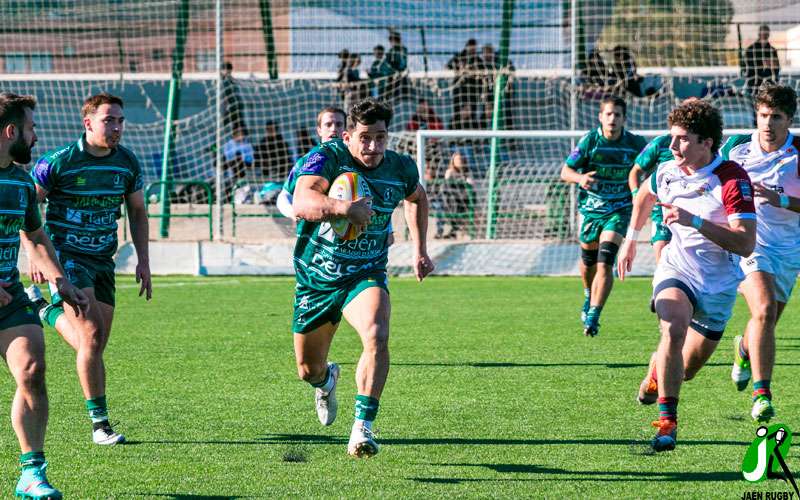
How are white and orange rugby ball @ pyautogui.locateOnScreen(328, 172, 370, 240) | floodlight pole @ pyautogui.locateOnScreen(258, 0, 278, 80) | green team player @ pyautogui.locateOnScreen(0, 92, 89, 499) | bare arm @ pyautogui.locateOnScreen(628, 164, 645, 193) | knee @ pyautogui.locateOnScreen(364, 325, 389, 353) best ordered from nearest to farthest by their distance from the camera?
1. green team player @ pyautogui.locateOnScreen(0, 92, 89, 499)
2. knee @ pyautogui.locateOnScreen(364, 325, 389, 353)
3. white and orange rugby ball @ pyautogui.locateOnScreen(328, 172, 370, 240)
4. bare arm @ pyautogui.locateOnScreen(628, 164, 645, 193)
5. floodlight pole @ pyautogui.locateOnScreen(258, 0, 278, 80)

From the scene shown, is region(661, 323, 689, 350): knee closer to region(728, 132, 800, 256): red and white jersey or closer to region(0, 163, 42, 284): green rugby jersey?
region(728, 132, 800, 256): red and white jersey

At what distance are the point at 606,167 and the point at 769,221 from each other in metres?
4.16

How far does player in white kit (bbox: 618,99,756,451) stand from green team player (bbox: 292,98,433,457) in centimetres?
142

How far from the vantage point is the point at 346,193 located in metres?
6.06

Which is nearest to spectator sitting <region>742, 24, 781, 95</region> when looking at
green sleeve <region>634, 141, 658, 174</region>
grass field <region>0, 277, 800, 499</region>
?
grass field <region>0, 277, 800, 499</region>

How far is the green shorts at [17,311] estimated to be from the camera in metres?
5.16

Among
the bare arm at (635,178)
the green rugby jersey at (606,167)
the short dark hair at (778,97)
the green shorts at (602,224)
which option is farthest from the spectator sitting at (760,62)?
the short dark hair at (778,97)

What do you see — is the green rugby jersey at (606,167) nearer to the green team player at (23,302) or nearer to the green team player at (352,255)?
the green team player at (352,255)

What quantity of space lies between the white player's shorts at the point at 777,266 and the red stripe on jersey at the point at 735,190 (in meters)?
1.10

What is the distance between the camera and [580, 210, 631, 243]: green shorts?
11.3 metres

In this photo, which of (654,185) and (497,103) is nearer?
(654,185)

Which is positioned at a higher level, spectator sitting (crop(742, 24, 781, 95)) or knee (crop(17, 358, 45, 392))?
spectator sitting (crop(742, 24, 781, 95))

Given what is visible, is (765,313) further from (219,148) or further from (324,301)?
(219,148)

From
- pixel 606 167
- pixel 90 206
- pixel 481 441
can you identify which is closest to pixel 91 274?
pixel 90 206
